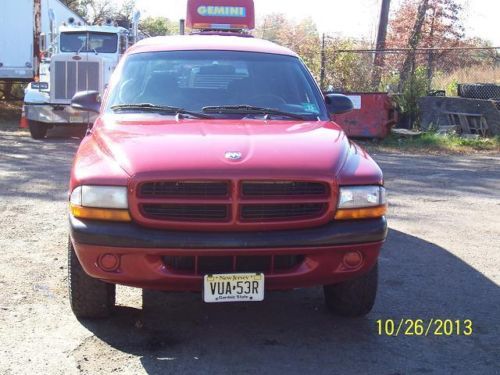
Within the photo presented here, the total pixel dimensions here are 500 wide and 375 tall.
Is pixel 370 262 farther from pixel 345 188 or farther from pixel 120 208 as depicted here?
pixel 120 208

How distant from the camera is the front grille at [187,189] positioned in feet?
12.5

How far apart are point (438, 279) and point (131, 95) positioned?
2.85 m

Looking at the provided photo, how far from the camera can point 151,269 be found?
3.79 meters

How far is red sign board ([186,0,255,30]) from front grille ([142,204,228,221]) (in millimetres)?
8629

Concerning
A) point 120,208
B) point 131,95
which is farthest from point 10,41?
point 120,208

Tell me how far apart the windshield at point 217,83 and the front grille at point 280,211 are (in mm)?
1200

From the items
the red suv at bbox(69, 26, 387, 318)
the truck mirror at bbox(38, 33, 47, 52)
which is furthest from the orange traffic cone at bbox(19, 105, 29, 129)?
the red suv at bbox(69, 26, 387, 318)

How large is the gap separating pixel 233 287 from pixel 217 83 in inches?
76.3

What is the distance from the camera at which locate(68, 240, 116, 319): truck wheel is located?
167 inches

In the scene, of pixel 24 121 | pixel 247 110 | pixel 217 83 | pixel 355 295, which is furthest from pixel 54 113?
pixel 355 295

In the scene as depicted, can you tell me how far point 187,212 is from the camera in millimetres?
3836

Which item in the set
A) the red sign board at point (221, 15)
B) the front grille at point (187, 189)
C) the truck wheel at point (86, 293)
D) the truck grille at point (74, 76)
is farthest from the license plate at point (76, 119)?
the front grille at point (187, 189)
